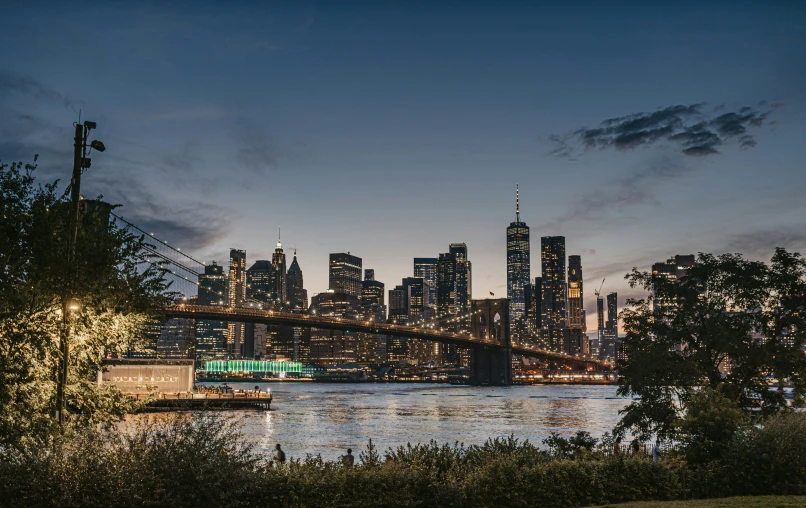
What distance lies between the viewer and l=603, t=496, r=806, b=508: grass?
15750 millimetres

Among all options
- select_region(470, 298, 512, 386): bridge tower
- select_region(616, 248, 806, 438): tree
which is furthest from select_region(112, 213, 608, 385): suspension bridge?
select_region(616, 248, 806, 438): tree

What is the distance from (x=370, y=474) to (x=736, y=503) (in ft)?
27.7

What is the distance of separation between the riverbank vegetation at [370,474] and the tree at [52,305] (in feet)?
9.04

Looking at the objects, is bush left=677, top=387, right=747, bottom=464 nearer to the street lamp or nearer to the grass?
the grass

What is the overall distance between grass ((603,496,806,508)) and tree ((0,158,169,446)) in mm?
13096

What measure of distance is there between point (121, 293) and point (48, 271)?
1921mm

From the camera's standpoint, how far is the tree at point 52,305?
16.7m

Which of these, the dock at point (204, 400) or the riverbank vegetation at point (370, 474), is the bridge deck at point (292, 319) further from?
the riverbank vegetation at point (370, 474)

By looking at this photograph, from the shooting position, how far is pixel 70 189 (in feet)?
62.3

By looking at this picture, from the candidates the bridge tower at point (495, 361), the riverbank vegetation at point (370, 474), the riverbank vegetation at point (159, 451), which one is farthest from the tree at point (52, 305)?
Result: the bridge tower at point (495, 361)

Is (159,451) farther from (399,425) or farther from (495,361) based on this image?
(495,361)

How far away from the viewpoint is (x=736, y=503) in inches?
640

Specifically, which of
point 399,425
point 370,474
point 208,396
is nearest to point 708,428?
point 370,474

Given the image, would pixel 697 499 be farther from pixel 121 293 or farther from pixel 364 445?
pixel 364 445
